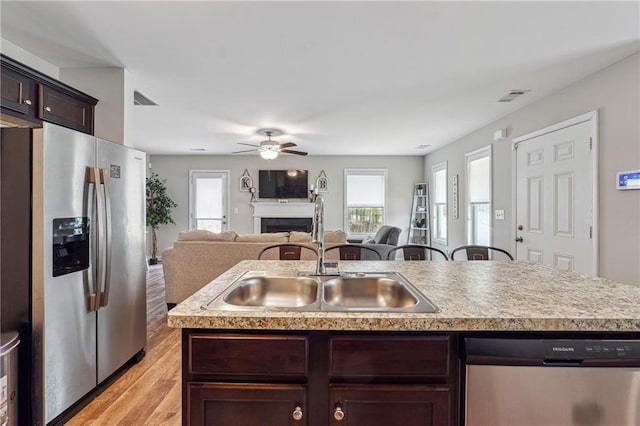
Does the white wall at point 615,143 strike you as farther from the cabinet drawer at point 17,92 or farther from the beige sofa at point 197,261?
the cabinet drawer at point 17,92

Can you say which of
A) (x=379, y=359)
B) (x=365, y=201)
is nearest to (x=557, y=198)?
(x=379, y=359)

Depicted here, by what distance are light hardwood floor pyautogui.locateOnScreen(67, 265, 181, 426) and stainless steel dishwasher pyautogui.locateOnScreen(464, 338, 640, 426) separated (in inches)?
68.4

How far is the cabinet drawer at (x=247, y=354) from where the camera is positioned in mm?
1018

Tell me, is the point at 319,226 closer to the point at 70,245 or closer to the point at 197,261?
the point at 70,245

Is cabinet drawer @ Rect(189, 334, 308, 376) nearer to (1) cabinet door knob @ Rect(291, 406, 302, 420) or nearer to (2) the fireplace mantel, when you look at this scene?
(1) cabinet door knob @ Rect(291, 406, 302, 420)

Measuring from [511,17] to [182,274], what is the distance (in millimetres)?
3932

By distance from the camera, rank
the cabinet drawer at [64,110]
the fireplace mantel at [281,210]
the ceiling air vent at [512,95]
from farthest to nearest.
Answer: the fireplace mantel at [281,210]
the ceiling air vent at [512,95]
the cabinet drawer at [64,110]

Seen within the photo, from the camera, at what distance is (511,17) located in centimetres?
200

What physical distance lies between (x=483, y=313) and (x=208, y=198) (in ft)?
23.5

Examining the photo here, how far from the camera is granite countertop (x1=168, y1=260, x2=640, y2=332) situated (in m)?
0.99

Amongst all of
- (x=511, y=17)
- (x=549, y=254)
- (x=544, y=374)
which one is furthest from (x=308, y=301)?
(x=549, y=254)

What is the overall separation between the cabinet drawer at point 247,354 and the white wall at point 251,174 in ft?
20.8

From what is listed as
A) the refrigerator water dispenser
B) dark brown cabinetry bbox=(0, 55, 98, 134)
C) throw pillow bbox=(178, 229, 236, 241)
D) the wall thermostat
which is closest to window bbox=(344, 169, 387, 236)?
throw pillow bbox=(178, 229, 236, 241)

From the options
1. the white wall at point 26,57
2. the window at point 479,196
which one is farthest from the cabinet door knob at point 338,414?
the window at point 479,196
